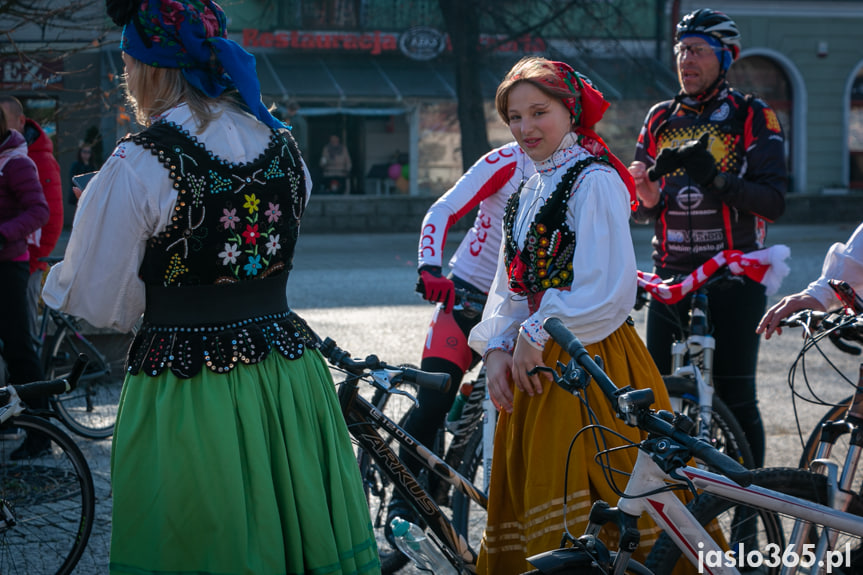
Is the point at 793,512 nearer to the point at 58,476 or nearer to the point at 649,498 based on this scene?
the point at 649,498

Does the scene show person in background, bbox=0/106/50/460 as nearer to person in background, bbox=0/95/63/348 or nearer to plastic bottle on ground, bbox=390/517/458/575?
person in background, bbox=0/95/63/348

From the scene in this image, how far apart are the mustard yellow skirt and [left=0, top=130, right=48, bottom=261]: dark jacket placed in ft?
11.6

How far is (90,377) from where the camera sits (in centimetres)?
628

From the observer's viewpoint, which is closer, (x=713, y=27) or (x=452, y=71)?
(x=713, y=27)

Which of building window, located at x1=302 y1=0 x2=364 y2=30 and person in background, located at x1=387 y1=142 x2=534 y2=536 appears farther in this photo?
building window, located at x1=302 y1=0 x2=364 y2=30

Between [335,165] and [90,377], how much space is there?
17.6m

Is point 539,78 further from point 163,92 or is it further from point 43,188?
point 43,188

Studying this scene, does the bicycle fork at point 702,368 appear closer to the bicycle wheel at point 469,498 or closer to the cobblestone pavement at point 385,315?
the bicycle wheel at point 469,498

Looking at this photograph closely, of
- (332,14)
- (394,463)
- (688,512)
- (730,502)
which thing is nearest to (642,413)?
(688,512)

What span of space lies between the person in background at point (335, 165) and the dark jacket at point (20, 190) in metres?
18.0

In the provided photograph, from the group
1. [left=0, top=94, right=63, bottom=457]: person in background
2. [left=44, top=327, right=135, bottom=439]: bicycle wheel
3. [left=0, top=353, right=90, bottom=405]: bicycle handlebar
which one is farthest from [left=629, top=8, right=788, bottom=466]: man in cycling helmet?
[left=0, top=94, right=63, bottom=457]: person in background

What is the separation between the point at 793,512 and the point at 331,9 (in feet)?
73.2

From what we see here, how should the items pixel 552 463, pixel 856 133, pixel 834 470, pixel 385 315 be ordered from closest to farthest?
pixel 834 470 → pixel 552 463 → pixel 385 315 → pixel 856 133

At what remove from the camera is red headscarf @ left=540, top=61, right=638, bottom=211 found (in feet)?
9.75
